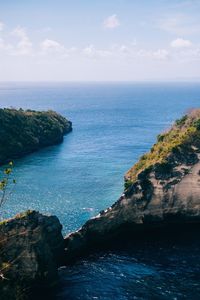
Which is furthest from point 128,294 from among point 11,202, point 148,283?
point 11,202

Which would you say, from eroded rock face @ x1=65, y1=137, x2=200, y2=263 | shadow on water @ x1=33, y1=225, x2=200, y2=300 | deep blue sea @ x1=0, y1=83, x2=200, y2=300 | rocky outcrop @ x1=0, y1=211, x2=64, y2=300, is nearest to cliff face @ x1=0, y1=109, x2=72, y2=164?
deep blue sea @ x1=0, y1=83, x2=200, y2=300

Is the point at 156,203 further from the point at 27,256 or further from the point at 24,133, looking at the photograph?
the point at 24,133

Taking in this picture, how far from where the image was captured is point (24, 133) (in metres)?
171

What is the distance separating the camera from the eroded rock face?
78.8 meters

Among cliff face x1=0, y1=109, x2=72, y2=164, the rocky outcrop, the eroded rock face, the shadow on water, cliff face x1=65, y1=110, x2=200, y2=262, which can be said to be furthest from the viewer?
cliff face x1=0, y1=109, x2=72, y2=164

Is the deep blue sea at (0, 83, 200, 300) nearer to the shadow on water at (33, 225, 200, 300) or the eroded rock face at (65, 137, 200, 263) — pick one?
the shadow on water at (33, 225, 200, 300)

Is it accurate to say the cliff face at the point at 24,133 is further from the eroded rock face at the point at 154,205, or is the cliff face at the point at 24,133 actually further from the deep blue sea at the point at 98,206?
the eroded rock face at the point at 154,205

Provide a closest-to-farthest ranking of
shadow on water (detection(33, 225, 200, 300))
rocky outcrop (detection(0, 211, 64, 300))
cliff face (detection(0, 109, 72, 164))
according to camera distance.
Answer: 1. rocky outcrop (detection(0, 211, 64, 300))
2. shadow on water (detection(33, 225, 200, 300))
3. cliff face (detection(0, 109, 72, 164))

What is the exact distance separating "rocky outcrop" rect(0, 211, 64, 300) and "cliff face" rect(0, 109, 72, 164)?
8137 centimetres

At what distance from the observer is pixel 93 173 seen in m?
128

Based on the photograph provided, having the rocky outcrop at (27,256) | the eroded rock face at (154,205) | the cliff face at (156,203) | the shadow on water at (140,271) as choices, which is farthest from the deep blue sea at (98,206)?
the eroded rock face at (154,205)

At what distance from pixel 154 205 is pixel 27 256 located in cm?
3113

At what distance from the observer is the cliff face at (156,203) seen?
3066 inches

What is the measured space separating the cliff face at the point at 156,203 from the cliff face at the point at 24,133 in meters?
72.6
